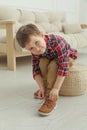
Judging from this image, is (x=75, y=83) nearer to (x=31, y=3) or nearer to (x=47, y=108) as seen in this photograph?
(x=47, y=108)

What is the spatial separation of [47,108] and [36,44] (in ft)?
1.08

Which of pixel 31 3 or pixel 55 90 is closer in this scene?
pixel 55 90

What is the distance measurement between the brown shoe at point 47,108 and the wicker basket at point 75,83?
0.23 meters

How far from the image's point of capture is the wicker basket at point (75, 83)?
4.69ft

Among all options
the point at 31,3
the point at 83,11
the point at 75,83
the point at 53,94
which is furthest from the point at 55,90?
the point at 83,11

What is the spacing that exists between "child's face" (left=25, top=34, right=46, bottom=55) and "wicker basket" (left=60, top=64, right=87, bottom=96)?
1.09 ft

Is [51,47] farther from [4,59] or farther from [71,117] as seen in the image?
[4,59]

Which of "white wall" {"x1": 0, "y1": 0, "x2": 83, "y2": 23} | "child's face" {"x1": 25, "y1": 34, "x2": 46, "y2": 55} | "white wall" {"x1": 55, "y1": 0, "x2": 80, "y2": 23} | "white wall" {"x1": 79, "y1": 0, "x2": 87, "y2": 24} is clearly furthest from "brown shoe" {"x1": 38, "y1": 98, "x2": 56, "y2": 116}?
"white wall" {"x1": 79, "y1": 0, "x2": 87, "y2": 24}

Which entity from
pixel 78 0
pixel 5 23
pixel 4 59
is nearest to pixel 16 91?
pixel 5 23

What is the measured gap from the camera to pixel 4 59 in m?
3.10

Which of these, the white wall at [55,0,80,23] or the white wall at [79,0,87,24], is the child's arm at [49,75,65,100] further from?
the white wall at [79,0,87,24]

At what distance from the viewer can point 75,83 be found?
1.44 m

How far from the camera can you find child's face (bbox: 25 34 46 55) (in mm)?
1127

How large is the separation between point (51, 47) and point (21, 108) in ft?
1.20
